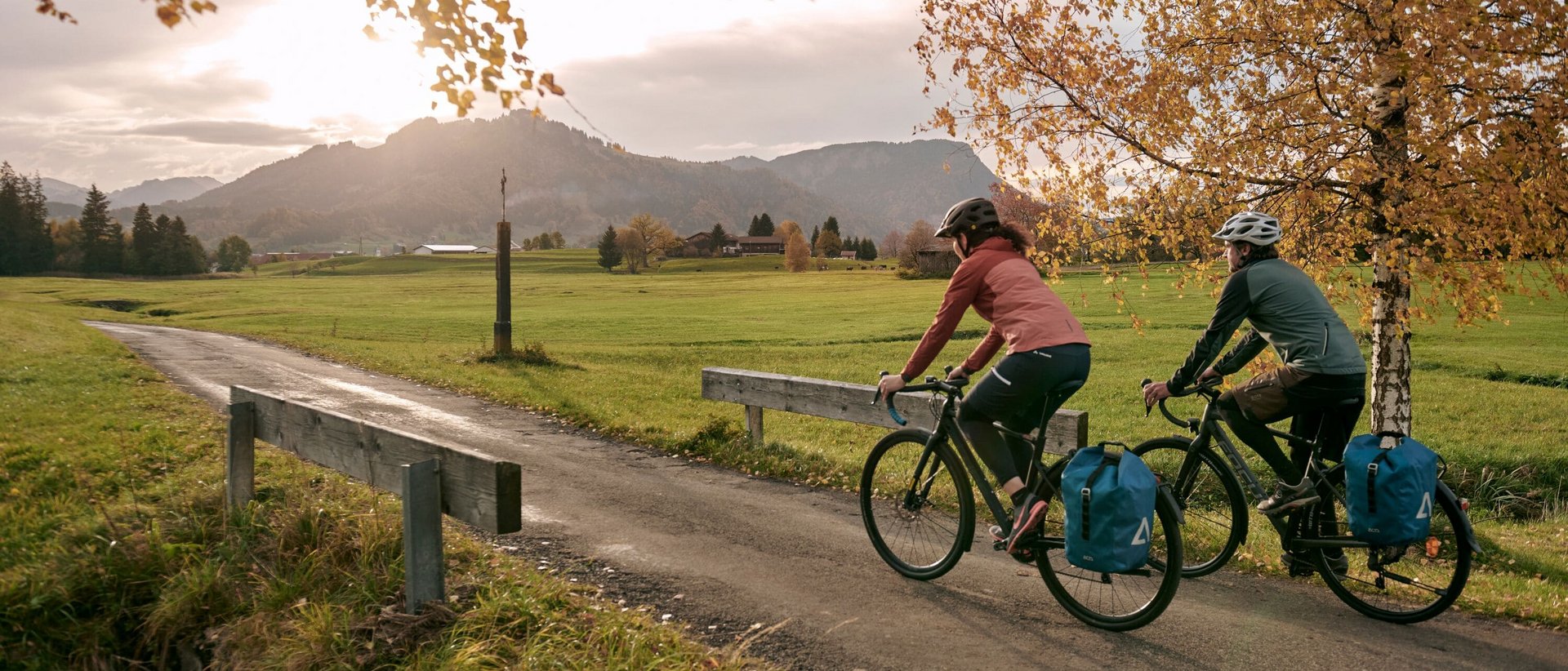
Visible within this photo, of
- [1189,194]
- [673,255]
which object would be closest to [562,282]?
[673,255]

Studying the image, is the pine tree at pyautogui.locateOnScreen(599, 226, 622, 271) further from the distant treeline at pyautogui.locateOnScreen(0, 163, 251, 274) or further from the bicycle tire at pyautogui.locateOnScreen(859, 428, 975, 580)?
the bicycle tire at pyautogui.locateOnScreen(859, 428, 975, 580)

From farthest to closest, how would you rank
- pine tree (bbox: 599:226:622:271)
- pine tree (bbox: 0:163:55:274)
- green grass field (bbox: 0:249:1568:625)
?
pine tree (bbox: 599:226:622:271), pine tree (bbox: 0:163:55:274), green grass field (bbox: 0:249:1568:625)

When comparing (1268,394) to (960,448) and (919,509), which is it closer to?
(960,448)

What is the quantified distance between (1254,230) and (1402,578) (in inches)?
80.8

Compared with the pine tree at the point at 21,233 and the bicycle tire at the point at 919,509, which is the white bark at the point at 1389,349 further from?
the pine tree at the point at 21,233

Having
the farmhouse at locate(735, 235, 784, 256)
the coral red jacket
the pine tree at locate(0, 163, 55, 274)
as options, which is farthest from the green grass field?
the farmhouse at locate(735, 235, 784, 256)

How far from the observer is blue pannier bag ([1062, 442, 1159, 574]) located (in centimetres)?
446

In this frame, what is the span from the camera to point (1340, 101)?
332 inches

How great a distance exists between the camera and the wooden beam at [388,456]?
466 cm

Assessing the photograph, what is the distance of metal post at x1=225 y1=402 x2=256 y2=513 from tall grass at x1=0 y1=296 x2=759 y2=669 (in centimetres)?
14

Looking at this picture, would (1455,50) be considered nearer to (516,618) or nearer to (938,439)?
(938,439)

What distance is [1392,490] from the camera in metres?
4.71

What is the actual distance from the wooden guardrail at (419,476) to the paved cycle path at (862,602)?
3.63ft

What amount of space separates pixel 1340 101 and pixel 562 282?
79.6 meters
